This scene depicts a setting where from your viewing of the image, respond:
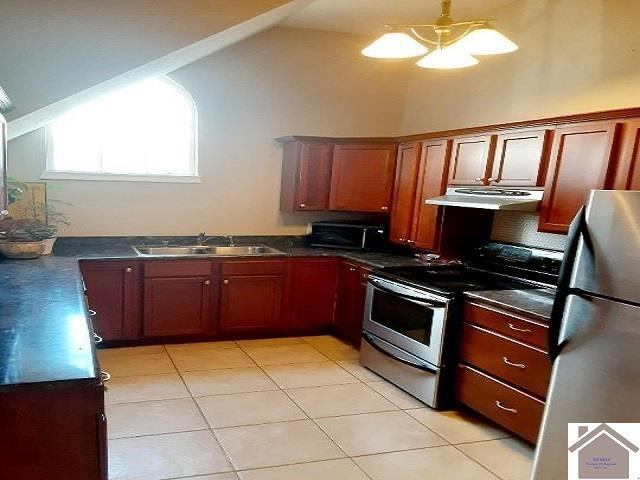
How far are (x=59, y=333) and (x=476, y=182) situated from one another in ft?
9.12

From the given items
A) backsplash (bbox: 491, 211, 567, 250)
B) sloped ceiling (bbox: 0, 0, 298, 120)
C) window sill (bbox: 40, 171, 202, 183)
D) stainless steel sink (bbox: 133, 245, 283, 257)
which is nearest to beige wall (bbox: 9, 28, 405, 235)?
window sill (bbox: 40, 171, 202, 183)

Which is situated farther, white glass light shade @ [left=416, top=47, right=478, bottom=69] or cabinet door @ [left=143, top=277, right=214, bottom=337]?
cabinet door @ [left=143, top=277, right=214, bottom=337]

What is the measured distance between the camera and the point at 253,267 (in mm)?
4074

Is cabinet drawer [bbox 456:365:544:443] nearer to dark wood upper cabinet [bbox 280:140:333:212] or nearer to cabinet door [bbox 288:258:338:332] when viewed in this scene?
cabinet door [bbox 288:258:338:332]

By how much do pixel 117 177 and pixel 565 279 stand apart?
11.6 feet

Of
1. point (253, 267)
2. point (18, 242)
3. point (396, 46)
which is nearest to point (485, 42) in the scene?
point (396, 46)

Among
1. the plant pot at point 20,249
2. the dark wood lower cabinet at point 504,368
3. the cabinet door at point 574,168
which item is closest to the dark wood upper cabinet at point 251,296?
the plant pot at point 20,249

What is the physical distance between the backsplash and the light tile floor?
128 cm

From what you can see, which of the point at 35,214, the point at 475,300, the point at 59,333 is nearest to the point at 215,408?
the point at 59,333

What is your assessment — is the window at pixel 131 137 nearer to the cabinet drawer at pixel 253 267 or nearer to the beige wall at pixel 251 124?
the beige wall at pixel 251 124

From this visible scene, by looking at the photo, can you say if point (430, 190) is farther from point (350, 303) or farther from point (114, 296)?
point (114, 296)

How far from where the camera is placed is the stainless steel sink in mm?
4180

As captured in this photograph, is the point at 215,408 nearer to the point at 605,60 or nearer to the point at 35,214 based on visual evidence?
the point at 35,214

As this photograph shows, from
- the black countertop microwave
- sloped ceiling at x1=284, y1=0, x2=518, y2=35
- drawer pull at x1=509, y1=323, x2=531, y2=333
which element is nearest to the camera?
drawer pull at x1=509, y1=323, x2=531, y2=333
